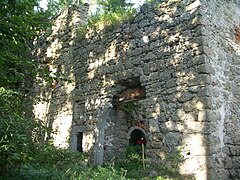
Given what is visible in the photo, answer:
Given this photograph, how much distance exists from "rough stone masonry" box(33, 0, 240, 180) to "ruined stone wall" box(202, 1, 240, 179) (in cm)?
2

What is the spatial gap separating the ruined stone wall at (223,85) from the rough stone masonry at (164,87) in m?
0.02

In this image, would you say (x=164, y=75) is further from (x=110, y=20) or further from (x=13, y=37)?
(x=13, y=37)

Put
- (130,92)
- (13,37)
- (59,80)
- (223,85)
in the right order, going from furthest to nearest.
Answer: (59,80) → (130,92) → (223,85) → (13,37)

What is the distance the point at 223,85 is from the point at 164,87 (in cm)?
115

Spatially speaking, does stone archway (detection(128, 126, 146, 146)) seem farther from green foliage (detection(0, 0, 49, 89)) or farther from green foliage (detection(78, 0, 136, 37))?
green foliage (detection(0, 0, 49, 89))

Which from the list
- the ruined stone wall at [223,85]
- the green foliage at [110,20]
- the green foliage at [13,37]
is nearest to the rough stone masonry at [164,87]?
the ruined stone wall at [223,85]

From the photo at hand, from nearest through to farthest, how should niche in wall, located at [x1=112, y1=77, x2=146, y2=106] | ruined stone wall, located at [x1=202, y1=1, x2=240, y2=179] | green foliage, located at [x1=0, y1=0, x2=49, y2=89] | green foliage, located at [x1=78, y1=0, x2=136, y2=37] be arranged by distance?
green foliage, located at [x1=0, y1=0, x2=49, y2=89], ruined stone wall, located at [x1=202, y1=1, x2=240, y2=179], niche in wall, located at [x1=112, y1=77, x2=146, y2=106], green foliage, located at [x1=78, y1=0, x2=136, y2=37]

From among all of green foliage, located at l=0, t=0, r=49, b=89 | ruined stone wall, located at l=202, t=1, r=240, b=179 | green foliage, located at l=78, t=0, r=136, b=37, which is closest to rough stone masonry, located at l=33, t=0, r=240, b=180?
ruined stone wall, located at l=202, t=1, r=240, b=179

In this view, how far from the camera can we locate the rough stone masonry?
16.1ft

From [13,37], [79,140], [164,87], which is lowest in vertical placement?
Answer: [79,140]

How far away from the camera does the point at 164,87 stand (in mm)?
5527

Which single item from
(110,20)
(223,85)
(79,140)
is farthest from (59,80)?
(223,85)

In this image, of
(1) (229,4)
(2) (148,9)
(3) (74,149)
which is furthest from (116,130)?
(1) (229,4)

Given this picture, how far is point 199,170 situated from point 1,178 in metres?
3.14
